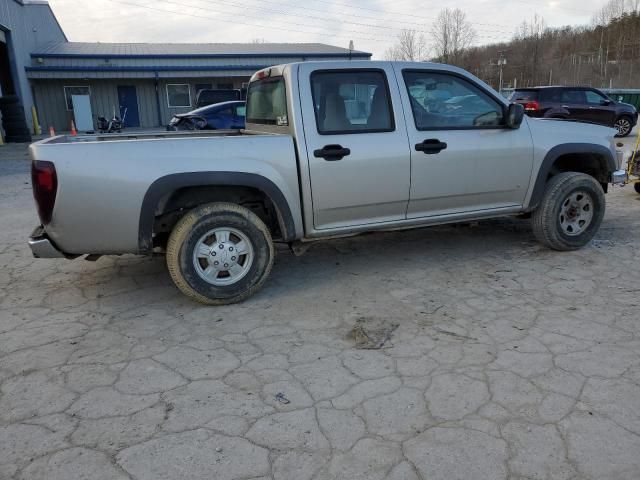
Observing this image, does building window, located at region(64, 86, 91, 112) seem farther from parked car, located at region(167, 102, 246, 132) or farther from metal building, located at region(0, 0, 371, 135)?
parked car, located at region(167, 102, 246, 132)

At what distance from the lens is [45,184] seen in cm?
350

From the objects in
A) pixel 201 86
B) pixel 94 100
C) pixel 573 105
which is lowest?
pixel 573 105

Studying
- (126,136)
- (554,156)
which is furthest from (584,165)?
(126,136)

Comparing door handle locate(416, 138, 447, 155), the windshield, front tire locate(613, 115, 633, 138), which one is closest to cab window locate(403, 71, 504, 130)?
door handle locate(416, 138, 447, 155)

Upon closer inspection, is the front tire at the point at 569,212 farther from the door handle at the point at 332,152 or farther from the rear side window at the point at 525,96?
the rear side window at the point at 525,96

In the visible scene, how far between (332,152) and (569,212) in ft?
8.89

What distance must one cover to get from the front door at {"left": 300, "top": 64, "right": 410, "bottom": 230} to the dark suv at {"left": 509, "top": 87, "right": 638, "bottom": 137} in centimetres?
1304

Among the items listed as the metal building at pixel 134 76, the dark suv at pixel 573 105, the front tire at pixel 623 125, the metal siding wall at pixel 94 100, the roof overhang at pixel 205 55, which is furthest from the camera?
the metal siding wall at pixel 94 100

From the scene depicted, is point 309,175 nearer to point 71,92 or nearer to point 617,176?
point 617,176

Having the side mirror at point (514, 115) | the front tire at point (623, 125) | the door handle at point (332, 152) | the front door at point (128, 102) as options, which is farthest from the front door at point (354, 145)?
the front door at point (128, 102)

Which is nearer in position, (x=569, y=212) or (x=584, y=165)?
(x=569, y=212)

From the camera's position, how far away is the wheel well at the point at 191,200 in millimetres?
3941

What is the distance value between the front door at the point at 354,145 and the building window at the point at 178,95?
26.6 meters

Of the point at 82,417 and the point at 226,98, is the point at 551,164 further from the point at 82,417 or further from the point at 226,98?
the point at 226,98
